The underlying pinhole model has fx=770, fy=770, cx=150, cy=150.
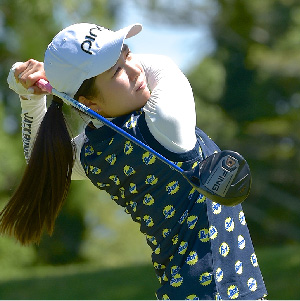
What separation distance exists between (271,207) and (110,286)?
1277cm

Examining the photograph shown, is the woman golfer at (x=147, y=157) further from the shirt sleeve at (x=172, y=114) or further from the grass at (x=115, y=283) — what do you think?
the grass at (x=115, y=283)

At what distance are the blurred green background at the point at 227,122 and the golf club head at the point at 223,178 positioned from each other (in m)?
8.93

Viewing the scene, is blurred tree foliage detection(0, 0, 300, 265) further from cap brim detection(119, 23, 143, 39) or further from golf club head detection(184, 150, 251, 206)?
golf club head detection(184, 150, 251, 206)

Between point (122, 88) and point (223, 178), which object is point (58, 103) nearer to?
point (122, 88)

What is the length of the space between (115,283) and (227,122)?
1264 centimetres

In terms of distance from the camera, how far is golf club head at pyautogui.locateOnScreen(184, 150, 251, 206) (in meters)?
2.20

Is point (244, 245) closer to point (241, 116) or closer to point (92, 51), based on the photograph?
point (92, 51)

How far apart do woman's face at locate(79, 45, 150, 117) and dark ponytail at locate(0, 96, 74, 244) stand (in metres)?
0.18

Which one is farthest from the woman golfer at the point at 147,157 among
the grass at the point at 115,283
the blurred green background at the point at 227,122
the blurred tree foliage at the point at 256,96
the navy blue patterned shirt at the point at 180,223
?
the blurred tree foliage at the point at 256,96

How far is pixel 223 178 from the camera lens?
2217mm

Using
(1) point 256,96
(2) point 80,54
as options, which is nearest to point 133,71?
(2) point 80,54

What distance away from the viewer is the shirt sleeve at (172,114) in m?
2.24

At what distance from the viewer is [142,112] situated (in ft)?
7.70

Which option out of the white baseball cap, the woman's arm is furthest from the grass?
the white baseball cap
